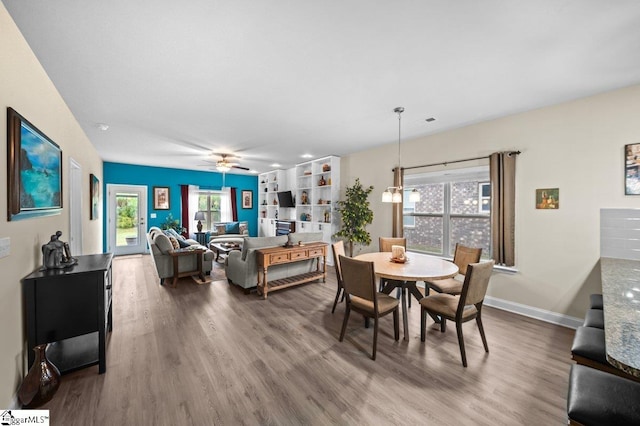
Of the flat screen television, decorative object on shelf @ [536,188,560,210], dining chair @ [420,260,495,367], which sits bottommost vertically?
dining chair @ [420,260,495,367]

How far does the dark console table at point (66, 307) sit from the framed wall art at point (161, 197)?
5.84 m

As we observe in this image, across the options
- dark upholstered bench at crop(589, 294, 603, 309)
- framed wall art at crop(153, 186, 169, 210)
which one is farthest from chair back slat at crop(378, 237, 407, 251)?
framed wall art at crop(153, 186, 169, 210)

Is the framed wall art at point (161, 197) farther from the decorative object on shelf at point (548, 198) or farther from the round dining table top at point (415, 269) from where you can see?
the decorative object on shelf at point (548, 198)

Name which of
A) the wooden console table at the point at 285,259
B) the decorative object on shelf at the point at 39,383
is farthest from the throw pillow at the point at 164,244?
the decorative object on shelf at the point at 39,383

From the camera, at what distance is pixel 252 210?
364 inches

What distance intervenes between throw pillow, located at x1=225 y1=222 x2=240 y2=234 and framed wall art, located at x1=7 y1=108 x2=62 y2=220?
5.51 metres

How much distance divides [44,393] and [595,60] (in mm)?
4989

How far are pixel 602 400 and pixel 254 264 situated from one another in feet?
12.0

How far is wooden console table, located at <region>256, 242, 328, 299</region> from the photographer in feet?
12.5

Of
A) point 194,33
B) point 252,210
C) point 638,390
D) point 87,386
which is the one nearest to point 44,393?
point 87,386

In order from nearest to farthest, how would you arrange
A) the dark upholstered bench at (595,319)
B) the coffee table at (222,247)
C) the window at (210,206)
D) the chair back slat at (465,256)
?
the dark upholstered bench at (595,319) < the chair back slat at (465,256) < the coffee table at (222,247) < the window at (210,206)

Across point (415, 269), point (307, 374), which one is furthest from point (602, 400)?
point (307, 374)

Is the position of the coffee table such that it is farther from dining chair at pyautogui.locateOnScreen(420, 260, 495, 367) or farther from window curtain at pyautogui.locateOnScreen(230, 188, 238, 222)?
dining chair at pyautogui.locateOnScreen(420, 260, 495, 367)

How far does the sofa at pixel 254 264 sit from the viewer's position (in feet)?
12.8
